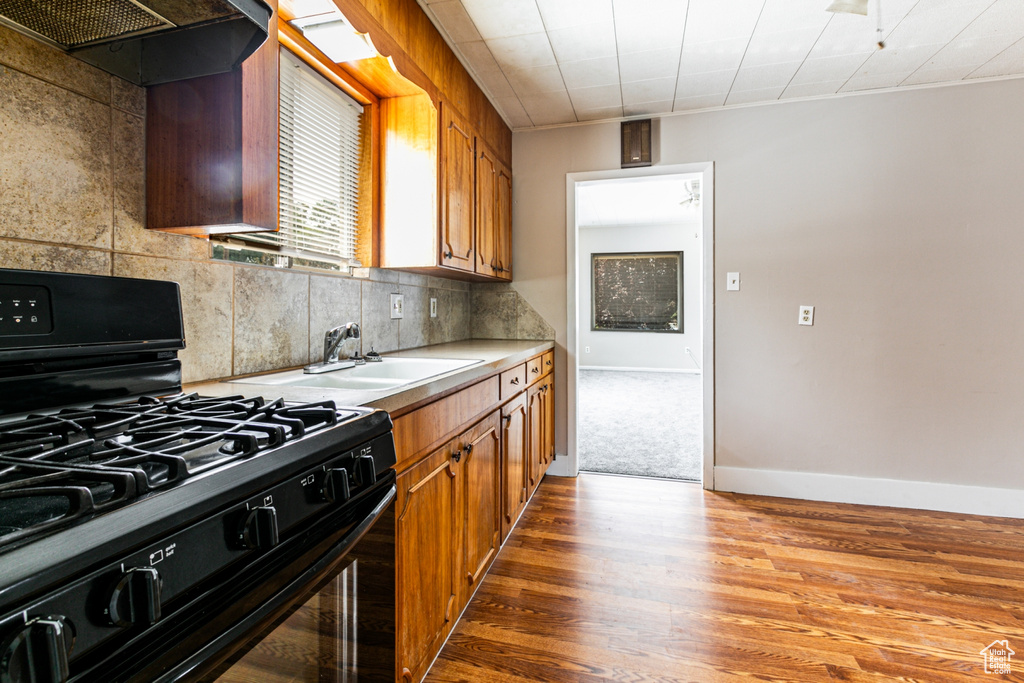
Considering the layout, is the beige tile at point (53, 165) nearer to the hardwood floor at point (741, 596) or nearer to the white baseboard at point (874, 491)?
the hardwood floor at point (741, 596)

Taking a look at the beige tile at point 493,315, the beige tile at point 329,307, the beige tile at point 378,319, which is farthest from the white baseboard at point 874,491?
the beige tile at point 329,307

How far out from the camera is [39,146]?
93 centimetres

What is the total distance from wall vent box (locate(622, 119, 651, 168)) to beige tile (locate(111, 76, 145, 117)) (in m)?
2.54

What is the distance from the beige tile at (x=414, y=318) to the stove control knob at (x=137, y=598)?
192 centimetres

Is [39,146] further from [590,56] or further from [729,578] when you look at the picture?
[729,578]

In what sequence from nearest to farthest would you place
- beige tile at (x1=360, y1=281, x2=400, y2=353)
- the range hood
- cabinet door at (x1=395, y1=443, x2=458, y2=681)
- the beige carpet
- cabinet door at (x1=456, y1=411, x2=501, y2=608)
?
the range hood
cabinet door at (x1=395, y1=443, x2=458, y2=681)
cabinet door at (x1=456, y1=411, x2=501, y2=608)
beige tile at (x1=360, y1=281, x2=400, y2=353)
the beige carpet

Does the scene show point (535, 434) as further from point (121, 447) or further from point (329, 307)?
point (121, 447)

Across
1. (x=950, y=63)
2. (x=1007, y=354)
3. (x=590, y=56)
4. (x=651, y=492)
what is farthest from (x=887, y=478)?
(x=590, y=56)

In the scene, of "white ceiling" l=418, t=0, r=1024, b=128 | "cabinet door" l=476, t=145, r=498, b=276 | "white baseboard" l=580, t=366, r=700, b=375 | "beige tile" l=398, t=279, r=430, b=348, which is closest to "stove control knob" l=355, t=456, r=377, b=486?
"beige tile" l=398, t=279, r=430, b=348

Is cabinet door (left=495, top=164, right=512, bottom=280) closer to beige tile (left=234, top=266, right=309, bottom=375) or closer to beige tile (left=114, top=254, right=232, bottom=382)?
beige tile (left=234, top=266, right=309, bottom=375)

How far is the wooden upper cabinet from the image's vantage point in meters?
1.06

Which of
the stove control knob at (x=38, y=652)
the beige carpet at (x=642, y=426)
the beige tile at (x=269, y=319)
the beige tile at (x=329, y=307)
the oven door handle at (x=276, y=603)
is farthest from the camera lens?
the beige carpet at (x=642, y=426)

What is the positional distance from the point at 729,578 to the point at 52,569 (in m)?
2.13

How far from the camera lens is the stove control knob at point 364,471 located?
834 mm
